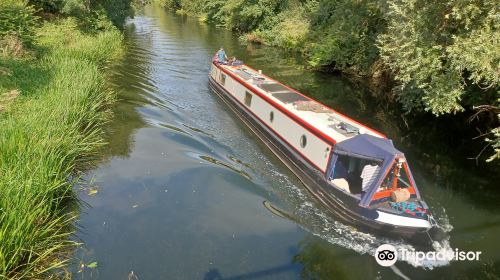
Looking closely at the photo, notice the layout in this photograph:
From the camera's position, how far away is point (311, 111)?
13.5 meters

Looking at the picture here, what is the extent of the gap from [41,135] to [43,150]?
0.87 m

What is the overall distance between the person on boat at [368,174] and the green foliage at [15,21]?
17.5 m

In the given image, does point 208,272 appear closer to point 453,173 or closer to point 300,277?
point 300,277

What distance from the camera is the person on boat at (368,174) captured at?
10.0 metres

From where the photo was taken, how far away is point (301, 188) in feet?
39.6

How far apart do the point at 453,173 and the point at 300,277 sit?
25.7ft

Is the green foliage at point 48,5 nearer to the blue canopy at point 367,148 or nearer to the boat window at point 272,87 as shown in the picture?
the boat window at point 272,87

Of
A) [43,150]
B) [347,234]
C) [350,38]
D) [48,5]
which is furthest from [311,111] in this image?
[48,5]

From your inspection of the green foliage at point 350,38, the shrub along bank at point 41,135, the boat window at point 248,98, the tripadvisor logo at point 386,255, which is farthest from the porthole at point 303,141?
the green foliage at point 350,38

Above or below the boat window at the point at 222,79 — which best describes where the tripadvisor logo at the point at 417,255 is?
below

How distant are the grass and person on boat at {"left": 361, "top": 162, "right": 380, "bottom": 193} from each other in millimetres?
6949

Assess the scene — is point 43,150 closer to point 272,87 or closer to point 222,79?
point 272,87

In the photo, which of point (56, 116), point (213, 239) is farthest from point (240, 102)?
point (213, 239)

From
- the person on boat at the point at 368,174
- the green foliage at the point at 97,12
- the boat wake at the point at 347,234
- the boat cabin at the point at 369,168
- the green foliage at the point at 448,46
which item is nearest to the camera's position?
the boat wake at the point at 347,234
